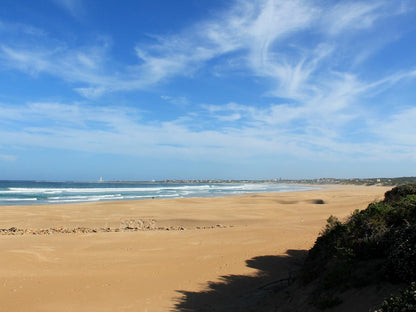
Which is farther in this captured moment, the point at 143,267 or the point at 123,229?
the point at 123,229

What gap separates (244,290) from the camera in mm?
7797

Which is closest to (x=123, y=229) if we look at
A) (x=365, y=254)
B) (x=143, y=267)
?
(x=143, y=267)

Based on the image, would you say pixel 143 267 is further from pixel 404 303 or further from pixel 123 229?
pixel 123 229

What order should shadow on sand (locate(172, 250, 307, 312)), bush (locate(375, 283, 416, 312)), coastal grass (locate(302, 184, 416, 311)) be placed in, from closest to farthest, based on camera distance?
bush (locate(375, 283, 416, 312)) → coastal grass (locate(302, 184, 416, 311)) → shadow on sand (locate(172, 250, 307, 312))

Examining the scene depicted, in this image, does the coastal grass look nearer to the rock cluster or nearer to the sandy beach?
the sandy beach

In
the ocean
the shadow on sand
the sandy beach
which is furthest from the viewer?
the ocean

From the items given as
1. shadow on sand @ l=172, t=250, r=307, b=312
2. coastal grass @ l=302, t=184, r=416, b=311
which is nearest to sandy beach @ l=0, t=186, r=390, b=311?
shadow on sand @ l=172, t=250, r=307, b=312

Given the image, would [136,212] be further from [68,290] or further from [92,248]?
[68,290]

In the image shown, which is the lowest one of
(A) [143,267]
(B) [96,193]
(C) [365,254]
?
(A) [143,267]

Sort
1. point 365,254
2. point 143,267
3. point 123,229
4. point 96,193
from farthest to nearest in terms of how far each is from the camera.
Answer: point 96,193 < point 123,229 < point 143,267 < point 365,254

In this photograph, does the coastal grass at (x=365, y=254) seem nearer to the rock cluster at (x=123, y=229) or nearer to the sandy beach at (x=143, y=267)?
the sandy beach at (x=143, y=267)

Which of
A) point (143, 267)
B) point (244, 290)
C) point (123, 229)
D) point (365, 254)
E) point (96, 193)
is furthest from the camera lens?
point (96, 193)

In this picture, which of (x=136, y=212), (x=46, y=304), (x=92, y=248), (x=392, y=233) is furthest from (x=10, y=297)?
(x=136, y=212)

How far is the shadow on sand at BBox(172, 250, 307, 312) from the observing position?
22.2 ft
